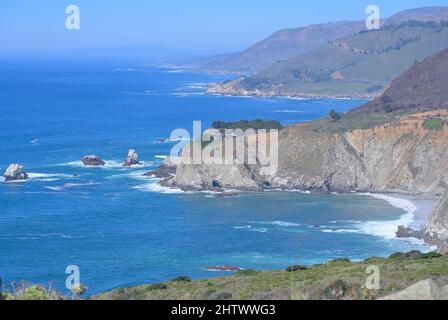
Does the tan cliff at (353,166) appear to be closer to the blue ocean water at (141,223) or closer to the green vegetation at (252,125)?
the blue ocean water at (141,223)

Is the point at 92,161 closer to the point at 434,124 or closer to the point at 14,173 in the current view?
the point at 14,173

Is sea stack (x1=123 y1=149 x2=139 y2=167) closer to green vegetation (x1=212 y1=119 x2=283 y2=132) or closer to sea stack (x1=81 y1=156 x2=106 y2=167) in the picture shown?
sea stack (x1=81 y1=156 x2=106 y2=167)

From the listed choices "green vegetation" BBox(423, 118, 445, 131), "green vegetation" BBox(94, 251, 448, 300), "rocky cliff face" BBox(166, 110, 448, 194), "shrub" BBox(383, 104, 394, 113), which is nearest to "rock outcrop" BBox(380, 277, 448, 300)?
"green vegetation" BBox(94, 251, 448, 300)

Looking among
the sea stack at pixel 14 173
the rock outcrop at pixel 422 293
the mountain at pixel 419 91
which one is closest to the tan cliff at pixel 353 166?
the sea stack at pixel 14 173

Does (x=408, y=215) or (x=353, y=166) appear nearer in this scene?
(x=408, y=215)

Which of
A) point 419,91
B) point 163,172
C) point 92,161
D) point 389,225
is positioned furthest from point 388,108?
point 389,225
